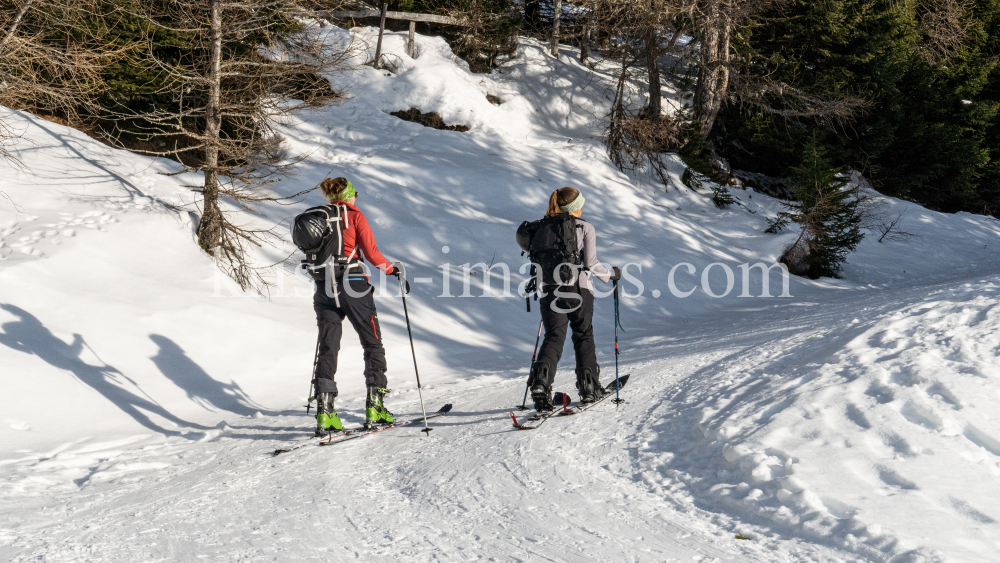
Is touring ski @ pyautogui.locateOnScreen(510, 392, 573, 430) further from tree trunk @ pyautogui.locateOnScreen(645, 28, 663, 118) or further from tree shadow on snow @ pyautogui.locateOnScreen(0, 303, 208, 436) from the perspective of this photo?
tree trunk @ pyautogui.locateOnScreen(645, 28, 663, 118)

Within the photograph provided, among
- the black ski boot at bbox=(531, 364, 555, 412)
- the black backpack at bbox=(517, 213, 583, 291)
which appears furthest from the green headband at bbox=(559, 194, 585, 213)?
the black ski boot at bbox=(531, 364, 555, 412)

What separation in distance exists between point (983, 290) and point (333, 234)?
650 cm

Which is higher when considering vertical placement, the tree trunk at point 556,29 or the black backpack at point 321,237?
the tree trunk at point 556,29

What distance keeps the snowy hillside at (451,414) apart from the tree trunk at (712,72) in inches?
289

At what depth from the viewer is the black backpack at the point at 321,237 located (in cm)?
526

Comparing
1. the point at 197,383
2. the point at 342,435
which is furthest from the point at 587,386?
the point at 197,383

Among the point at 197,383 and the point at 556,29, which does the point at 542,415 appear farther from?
the point at 556,29

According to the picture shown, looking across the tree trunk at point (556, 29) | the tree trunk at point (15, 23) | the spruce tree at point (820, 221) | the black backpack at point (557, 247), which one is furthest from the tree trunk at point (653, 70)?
the black backpack at point (557, 247)

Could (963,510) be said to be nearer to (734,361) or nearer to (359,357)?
(734,361)

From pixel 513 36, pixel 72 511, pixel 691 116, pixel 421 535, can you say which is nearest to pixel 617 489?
pixel 421 535

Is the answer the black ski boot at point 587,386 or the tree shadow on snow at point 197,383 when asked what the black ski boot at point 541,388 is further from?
the tree shadow on snow at point 197,383

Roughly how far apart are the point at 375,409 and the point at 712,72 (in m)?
16.3

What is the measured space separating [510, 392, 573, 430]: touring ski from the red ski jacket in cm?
169

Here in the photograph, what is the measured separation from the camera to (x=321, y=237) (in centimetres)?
531
